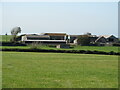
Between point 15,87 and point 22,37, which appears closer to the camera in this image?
point 15,87

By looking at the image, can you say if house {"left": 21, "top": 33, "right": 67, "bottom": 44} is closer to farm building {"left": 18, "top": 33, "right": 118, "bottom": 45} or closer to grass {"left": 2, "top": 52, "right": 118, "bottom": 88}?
farm building {"left": 18, "top": 33, "right": 118, "bottom": 45}

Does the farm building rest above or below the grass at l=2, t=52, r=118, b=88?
above

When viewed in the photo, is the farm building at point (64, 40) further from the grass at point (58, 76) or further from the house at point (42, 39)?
the grass at point (58, 76)

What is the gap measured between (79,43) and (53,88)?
83.9 meters

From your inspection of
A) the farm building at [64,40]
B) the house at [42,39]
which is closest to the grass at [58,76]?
the house at [42,39]

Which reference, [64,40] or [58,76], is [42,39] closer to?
[64,40]

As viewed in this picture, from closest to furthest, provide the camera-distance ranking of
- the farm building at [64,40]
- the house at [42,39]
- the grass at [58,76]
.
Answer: the grass at [58,76] → the house at [42,39] → the farm building at [64,40]

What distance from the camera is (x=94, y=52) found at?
55.8m

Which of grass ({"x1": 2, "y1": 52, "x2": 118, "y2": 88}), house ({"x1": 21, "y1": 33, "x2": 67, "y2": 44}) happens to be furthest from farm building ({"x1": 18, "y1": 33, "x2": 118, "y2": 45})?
grass ({"x1": 2, "y1": 52, "x2": 118, "y2": 88})

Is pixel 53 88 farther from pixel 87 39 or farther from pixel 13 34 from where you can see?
pixel 13 34

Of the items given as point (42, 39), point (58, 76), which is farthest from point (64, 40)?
point (58, 76)

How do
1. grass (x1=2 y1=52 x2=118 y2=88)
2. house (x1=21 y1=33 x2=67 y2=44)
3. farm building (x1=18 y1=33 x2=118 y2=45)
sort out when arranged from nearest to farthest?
grass (x1=2 y1=52 x2=118 y2=88)
house (x1=21 y1=33 x2=67 y2=44)
farm building (x1=18 y1=33 x2=118 y2=45)

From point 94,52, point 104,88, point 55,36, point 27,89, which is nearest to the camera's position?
point 27,89

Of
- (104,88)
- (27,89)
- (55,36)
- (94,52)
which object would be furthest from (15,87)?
(55,36)
